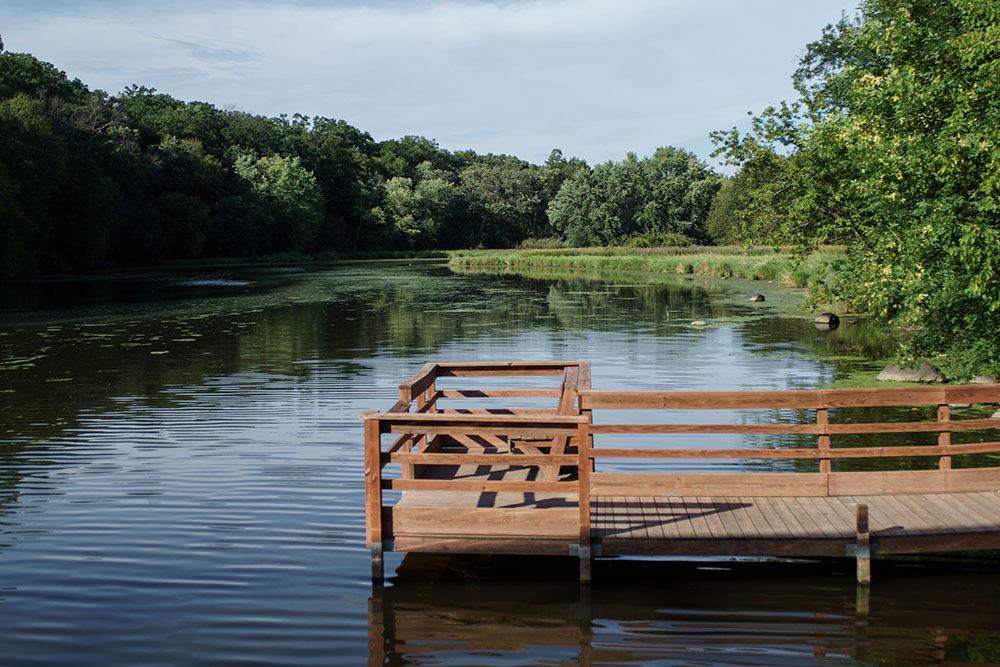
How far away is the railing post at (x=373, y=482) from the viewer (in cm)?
781

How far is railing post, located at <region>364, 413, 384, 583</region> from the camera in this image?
7.81 m

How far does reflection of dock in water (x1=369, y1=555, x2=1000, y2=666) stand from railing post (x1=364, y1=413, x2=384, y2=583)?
0.51 meters

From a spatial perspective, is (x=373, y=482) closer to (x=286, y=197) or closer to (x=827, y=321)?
(x=827, y=321)

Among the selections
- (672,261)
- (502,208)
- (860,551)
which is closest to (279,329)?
(860,551)

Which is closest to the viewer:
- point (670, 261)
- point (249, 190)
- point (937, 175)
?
point (937, 175)

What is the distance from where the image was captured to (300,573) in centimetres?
838

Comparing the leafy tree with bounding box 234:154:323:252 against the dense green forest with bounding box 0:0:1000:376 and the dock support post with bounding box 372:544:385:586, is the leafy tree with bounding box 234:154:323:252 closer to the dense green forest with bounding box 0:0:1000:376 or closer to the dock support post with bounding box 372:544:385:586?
the dense green forest with bounding box 0:0:1000:376

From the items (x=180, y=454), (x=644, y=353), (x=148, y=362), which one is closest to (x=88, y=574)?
Result: (x=180, y=454)

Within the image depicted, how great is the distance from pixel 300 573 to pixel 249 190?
98888mm

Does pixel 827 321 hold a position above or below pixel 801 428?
below

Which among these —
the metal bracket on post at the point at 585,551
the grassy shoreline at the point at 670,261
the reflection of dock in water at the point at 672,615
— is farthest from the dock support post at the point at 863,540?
the grassy shoreline at the point at 670,261

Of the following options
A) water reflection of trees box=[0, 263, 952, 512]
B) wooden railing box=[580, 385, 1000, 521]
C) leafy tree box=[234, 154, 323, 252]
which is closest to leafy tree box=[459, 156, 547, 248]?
leafy tree box=[234, 154, 323, 252]

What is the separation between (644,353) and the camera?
24078mm

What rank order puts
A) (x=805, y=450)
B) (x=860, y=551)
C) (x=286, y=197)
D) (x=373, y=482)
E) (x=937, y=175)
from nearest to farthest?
(x=860, y=551) < (x=373, y=482) < (x=805, y=450) < (x=937, y=175) < (x=286, y=197)
